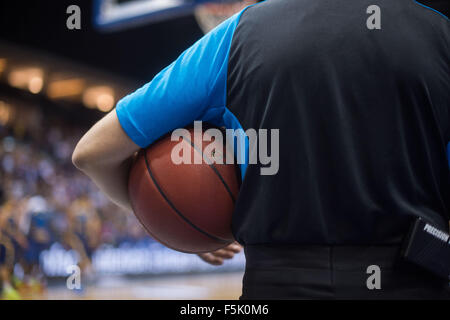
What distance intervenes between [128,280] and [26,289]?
2.51 meters

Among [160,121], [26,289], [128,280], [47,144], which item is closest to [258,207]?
[160,121]

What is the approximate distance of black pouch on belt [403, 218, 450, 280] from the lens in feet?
3.23

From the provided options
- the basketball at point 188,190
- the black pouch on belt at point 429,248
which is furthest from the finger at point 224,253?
the black pouch on belt at point 429,248

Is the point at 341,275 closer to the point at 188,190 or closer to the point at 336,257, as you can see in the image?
the point at 336,257

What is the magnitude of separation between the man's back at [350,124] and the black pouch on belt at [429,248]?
31mm

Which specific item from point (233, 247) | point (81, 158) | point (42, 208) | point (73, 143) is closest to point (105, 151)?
point (81, 158)

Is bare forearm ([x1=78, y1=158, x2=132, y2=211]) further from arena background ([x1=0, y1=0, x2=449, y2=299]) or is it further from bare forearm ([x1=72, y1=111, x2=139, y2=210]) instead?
arena background ([x1=0, y1=0, x2=449, y2=299])

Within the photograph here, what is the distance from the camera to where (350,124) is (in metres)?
1.02

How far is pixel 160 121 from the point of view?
1.19m

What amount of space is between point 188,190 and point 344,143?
0.42 metres

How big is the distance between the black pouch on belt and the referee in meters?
0.02

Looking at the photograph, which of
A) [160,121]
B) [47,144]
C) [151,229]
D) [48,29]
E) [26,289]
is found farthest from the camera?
[47,144]

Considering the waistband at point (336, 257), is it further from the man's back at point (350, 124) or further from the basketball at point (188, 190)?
the basketball at point (188, 190)
